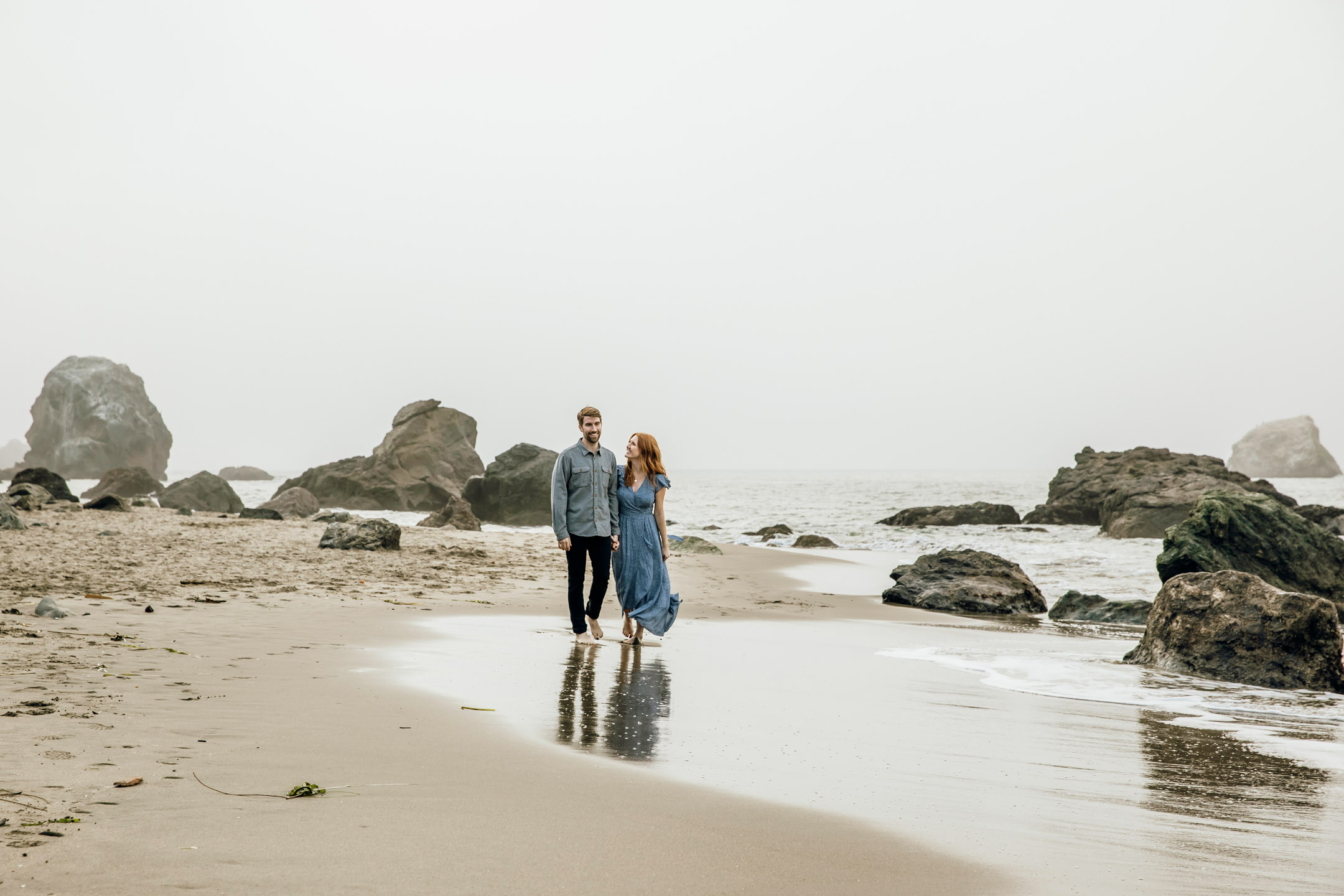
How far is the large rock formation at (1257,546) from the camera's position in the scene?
10.7 meters

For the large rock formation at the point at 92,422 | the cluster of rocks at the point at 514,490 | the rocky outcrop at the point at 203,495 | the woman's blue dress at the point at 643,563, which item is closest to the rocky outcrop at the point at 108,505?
the rocky outcrop at the point at 203,495

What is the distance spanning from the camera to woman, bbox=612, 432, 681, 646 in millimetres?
7766

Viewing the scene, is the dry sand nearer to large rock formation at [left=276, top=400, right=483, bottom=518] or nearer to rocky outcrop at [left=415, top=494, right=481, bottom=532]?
rocky outcrop at [left=415, top=494, right=481, bottom=532]

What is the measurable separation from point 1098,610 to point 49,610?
10.5 meters

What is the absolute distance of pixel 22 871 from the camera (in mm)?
2168

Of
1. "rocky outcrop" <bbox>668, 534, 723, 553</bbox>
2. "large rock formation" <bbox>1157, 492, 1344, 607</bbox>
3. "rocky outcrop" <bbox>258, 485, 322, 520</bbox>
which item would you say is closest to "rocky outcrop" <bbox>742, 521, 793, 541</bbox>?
"rocky outcrop" <bbox>668, 534, 723, 553</bbox>

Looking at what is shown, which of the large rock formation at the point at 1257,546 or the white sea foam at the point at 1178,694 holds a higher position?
the large rock formation at the point at 1257,546

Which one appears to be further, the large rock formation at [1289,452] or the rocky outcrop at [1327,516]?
the large rock formation at [1289,452]

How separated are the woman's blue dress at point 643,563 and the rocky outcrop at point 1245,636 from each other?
3.98 m

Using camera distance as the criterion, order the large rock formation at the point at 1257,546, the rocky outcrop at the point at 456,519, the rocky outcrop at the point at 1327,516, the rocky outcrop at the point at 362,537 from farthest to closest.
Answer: the rocky outcrop at the point at 1327,516 < the rocky outcrop at the point at 456,519 < the rocky outcrop at the point at 362,537 < the large rock formation at the point at 1257,546

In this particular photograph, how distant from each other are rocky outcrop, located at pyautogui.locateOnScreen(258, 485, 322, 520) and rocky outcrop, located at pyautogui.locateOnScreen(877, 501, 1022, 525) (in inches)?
787

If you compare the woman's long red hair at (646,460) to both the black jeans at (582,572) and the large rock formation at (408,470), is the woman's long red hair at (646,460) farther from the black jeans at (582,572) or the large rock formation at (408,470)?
the large rock formation at (408,470)

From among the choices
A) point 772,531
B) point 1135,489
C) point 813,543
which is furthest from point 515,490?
point 1135,489

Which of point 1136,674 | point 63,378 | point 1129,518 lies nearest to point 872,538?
point 1129,518
